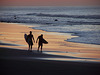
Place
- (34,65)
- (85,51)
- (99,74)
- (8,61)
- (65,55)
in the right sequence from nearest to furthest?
(99,74) < (34,65) < (8,61) < (65,55) < (85,51)

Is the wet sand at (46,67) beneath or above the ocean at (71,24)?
beneath

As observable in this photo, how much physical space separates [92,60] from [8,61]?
4630mm

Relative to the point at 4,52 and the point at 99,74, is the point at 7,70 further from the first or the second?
the point at 4,52

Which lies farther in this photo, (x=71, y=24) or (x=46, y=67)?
(x=71, y=24)

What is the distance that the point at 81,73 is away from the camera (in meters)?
10.8

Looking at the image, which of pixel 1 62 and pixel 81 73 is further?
pixel 1 62

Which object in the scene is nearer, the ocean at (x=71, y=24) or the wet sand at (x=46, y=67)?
the wet sand at (x=46, y=67)

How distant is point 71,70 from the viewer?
11.3 m

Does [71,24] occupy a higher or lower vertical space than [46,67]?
higher

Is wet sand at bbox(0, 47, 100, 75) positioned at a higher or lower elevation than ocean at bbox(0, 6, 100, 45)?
lower

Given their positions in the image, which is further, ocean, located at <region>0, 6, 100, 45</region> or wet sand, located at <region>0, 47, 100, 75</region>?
ocean, located at <region>0, 6, 100, 45</region>

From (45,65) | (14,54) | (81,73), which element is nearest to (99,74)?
(81,73)

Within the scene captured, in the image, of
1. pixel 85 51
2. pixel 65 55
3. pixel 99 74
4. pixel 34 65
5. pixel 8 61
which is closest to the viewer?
pixel 99 74

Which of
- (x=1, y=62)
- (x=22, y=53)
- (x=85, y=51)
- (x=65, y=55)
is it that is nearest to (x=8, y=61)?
(x=1, y=62)
